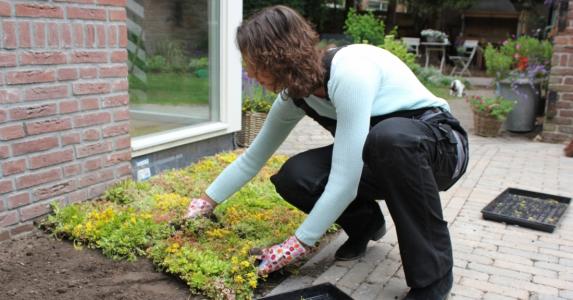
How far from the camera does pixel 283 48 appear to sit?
2.01 metres

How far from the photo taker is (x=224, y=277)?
2211 mm

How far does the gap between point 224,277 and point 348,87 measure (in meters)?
0.92

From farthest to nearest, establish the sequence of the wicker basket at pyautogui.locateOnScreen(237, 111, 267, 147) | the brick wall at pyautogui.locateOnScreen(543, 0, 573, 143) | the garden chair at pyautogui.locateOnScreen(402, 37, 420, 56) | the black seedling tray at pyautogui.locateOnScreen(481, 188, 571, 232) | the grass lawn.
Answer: the garden chair at pyautogui.locateOnScreen(402, 37, 420, 56), the brick wall at pyautogui.locateOnScreen(543, 0, 573, 143), the wicker basket at pyautogui.locateOnScreen(237, 111, 267, 147), the grass lawn, the black seedling tray at pyautogui.locateOnScreen(481, 188, 571, 232)

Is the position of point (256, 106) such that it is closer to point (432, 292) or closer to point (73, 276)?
Answer: point (73, 276)

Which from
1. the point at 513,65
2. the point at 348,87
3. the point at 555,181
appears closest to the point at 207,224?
the point at 348,87

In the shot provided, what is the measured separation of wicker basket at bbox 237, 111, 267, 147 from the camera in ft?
16.4

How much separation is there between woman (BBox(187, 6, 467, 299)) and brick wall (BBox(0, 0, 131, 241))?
1285 mm

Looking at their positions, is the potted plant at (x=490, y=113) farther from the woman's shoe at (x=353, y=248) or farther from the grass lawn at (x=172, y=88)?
the woman's shoe at (x=353, y=248)

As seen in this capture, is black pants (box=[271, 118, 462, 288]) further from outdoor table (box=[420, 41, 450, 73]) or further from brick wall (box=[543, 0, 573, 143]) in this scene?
outdoor table (box=[420, 41, 450, 73])

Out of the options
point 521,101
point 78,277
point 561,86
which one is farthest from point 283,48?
point 521,101

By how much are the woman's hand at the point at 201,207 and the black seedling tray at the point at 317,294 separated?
26.2 inches

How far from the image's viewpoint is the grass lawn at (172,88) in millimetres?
3854

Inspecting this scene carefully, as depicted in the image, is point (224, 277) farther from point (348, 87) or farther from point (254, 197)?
point (254, 197)

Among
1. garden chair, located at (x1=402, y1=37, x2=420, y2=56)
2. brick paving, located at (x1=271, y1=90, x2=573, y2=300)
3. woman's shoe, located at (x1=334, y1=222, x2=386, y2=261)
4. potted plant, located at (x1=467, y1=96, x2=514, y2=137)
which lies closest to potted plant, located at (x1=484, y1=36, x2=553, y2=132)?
potted plant, located at (x1=467, y1=96, x2=514, y2=137)
